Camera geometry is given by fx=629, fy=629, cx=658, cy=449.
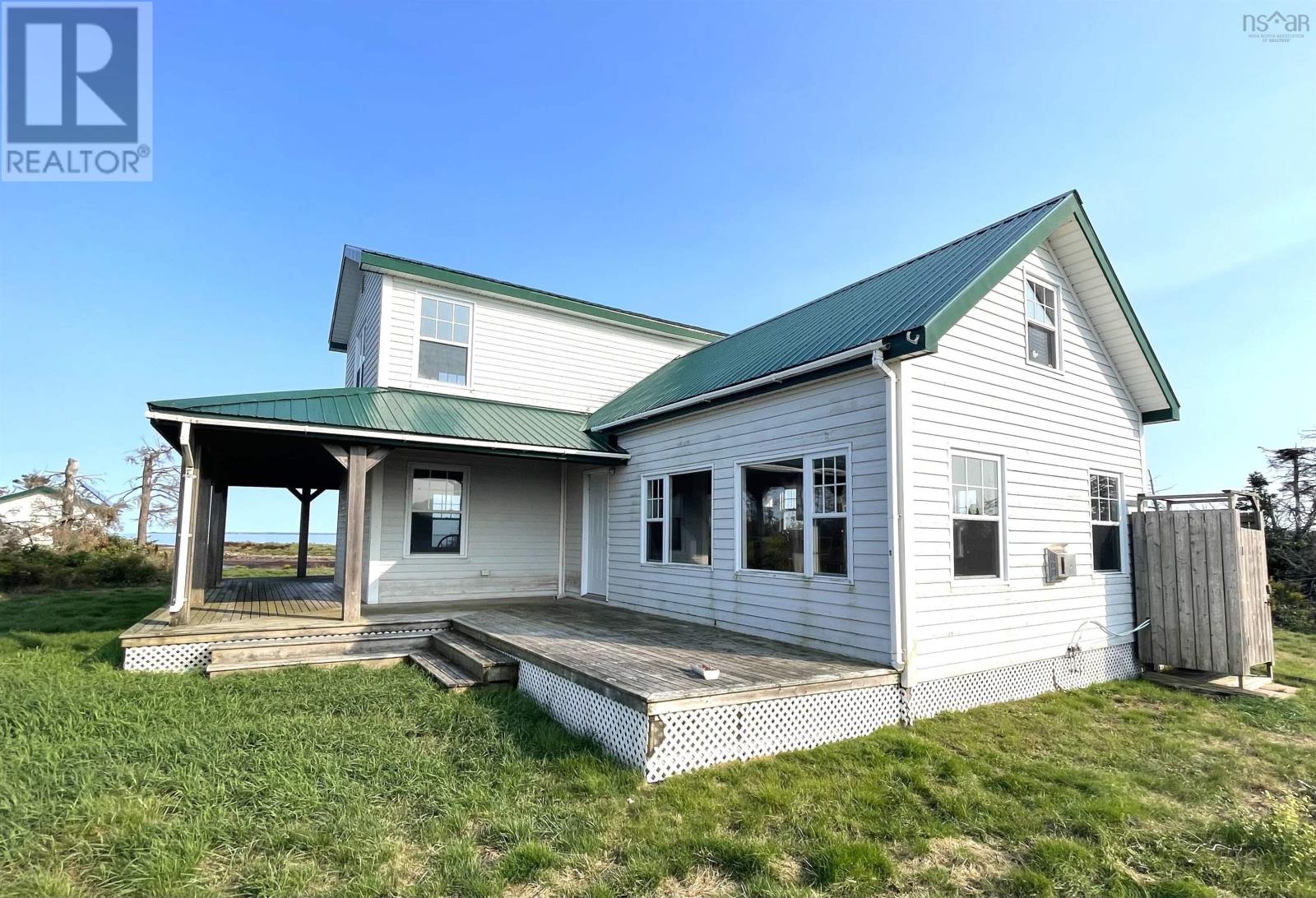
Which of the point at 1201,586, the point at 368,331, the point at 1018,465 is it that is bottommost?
the point at 1201,586

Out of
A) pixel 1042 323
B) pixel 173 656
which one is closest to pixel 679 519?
pixel 1042 323

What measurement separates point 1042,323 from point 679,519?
17.9 feet

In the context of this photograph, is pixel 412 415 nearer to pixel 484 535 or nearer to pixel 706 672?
pixel 484 535

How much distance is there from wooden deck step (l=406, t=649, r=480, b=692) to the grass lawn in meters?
0.30

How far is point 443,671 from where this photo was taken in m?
6.91

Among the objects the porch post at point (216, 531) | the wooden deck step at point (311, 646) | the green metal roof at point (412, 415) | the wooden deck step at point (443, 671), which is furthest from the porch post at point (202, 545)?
the wooden deck step at point (443, 671)

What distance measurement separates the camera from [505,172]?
1595 centimetres

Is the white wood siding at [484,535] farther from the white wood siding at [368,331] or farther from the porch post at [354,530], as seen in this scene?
the porch post at [354,530]

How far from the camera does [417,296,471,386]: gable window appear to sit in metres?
11.2

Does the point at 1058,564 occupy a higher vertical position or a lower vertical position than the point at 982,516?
lower

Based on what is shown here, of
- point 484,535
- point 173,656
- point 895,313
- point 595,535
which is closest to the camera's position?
point 895,313

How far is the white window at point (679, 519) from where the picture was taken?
28.6 ft

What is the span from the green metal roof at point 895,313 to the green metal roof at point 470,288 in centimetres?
290

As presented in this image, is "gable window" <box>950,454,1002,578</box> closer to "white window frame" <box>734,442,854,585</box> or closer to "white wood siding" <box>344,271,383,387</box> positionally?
"white window frame" <box>734,442,854,585</box>
